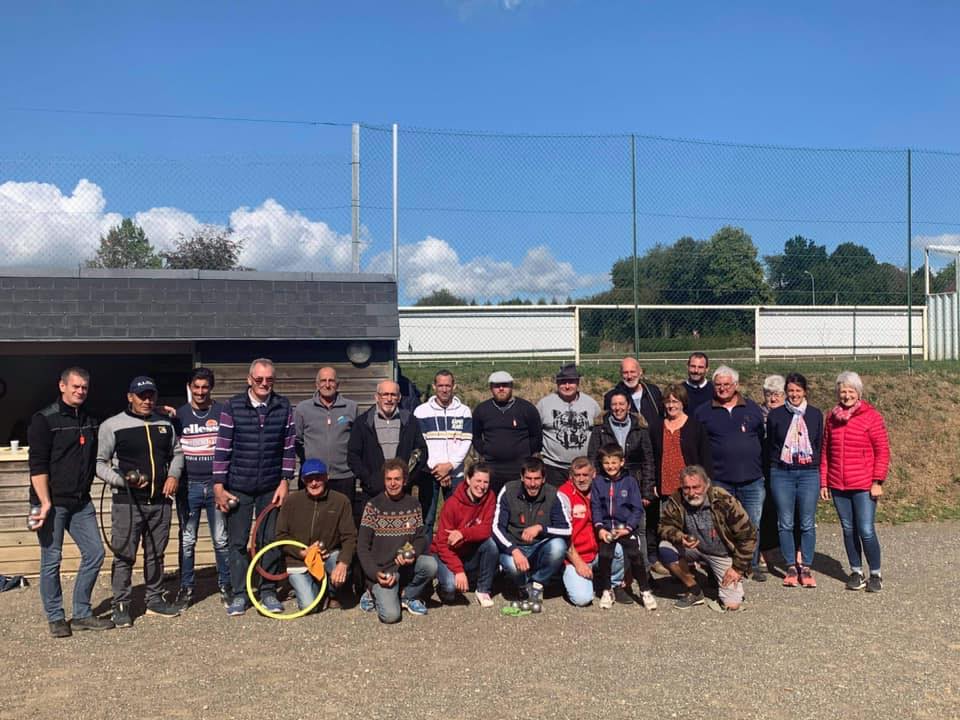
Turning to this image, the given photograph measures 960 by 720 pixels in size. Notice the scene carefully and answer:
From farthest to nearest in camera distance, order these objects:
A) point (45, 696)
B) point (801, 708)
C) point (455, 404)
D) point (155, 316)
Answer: point (155, 316)
point (455, 404)
point (45, 696)
point (801, 708)

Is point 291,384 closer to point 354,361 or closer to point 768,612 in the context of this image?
point 354,361

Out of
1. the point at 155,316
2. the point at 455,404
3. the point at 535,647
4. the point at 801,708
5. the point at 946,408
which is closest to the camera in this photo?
the point at 801,708

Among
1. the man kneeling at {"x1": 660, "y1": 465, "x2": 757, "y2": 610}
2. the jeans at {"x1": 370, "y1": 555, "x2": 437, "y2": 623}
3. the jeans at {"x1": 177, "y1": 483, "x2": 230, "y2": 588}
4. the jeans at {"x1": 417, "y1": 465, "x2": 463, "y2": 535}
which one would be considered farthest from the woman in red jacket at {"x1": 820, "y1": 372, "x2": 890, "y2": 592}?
the jeans at {"x1": 177, "y1": 483, "x2": 230, "y2": 588}

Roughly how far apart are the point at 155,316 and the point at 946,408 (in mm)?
9833

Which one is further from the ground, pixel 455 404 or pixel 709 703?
pixel 455 404

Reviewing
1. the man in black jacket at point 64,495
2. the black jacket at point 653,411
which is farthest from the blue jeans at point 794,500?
the man in black jacket at point 64,495

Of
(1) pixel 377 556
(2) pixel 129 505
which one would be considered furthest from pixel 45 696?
(1) pixel 377 556

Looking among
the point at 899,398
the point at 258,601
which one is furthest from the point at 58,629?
the point at 899,398

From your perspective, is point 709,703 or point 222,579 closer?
point 709,703

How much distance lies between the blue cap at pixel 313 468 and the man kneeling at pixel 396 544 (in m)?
0.38

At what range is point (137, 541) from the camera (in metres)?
5.63

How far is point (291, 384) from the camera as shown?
8.12 meters

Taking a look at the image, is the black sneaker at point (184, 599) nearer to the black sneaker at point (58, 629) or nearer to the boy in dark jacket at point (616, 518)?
the black sneaker at point (58, 629)

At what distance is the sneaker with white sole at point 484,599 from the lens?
580 centimetres
